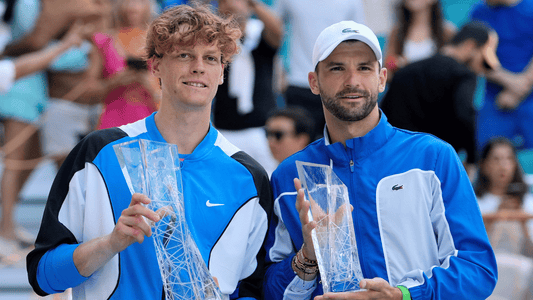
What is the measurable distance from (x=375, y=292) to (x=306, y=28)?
355 cm

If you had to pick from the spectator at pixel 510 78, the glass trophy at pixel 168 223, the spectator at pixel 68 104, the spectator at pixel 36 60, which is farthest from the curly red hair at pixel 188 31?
the spectator at pixel 510 78

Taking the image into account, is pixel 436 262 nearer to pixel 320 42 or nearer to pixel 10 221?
pixel 320 42

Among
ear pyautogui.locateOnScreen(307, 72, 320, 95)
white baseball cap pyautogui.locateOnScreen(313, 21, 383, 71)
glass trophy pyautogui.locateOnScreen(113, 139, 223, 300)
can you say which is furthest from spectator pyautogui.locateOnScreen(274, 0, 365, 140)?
glass trophy pyautogui.locateOnScreen(113, 139, 223, 300)

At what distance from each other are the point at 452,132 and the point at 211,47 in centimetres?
284

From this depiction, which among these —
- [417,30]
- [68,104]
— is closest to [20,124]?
[68,104]

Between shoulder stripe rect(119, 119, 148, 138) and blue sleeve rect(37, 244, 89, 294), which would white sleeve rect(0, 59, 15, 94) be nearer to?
shoulder stripe rect(119, 119, 148, 138)

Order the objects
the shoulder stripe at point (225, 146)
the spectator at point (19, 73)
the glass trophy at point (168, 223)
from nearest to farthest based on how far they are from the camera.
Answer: the glass trophy at point (168, 223) → the shoulder stripe at point (225, 146) → the spectator at point (19, 73)

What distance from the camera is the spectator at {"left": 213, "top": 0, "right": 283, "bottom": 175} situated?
4953 mm

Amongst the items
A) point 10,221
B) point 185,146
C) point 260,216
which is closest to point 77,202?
point 185,146

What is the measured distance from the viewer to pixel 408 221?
2102mm

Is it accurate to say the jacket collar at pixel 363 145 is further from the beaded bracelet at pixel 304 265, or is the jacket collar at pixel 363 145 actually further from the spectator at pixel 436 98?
the spectator at pixel 436 98

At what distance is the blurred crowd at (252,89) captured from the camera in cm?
446

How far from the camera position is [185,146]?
225 cm

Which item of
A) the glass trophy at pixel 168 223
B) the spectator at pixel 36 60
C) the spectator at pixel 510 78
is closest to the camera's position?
the glass trophy at pixel 168 223
